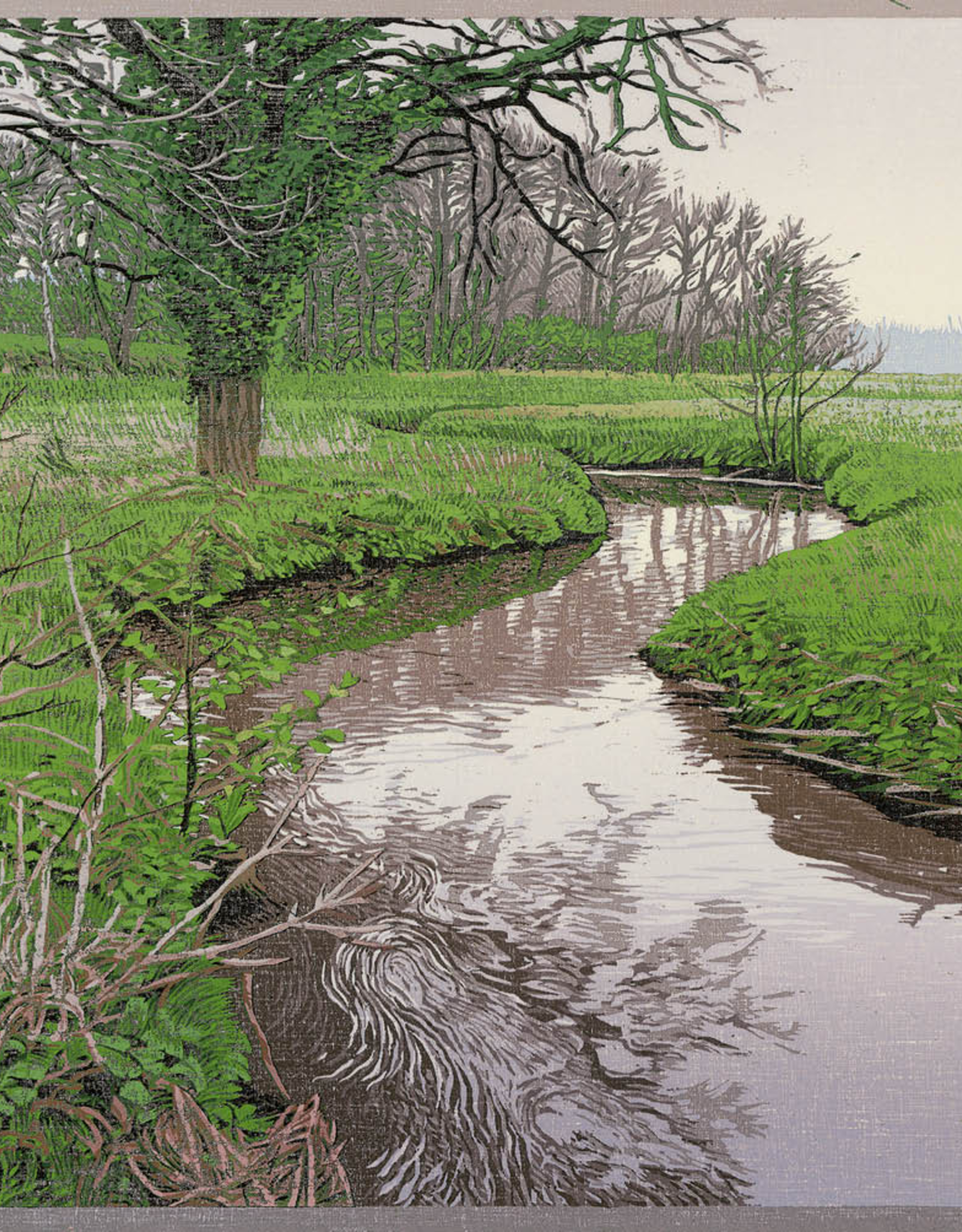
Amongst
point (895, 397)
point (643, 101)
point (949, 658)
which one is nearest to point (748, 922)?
point (949, 658)

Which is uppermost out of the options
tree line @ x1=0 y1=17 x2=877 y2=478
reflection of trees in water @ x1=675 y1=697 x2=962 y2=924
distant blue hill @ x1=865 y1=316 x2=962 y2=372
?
tree line @ x1=0 y1=17 x2=877 y2=478

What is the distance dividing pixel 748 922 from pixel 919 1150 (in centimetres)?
52

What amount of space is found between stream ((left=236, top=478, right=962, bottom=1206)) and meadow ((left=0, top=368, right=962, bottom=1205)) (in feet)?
0.29

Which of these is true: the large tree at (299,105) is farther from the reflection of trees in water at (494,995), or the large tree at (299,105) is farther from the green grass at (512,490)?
the reflection of trees in water at (494,995)

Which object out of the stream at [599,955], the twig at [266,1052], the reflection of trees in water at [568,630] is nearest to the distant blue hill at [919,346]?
the reflection of trees in water at [568,630]

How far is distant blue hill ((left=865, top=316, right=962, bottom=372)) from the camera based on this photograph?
2.50m

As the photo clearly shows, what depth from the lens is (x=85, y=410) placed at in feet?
8.17

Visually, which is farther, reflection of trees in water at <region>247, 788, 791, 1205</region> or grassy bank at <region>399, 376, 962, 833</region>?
grassy bank at <region>399, 376, 962, 833</region>

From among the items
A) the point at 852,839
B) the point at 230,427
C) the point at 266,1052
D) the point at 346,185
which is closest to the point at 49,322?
the point at 230,427

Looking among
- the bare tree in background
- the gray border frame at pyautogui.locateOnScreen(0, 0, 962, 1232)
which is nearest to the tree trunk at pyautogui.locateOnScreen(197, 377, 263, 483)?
the bare tree in background

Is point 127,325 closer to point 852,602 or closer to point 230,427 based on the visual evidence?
point 230,427

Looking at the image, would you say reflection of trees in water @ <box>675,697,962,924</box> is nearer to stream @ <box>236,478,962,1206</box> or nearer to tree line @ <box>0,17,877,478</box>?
stream @ <box>236,478,962,1206</box>

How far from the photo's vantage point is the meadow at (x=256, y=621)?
84.1 inches

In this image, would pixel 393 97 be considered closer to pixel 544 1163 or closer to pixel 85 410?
pixel 85 410
